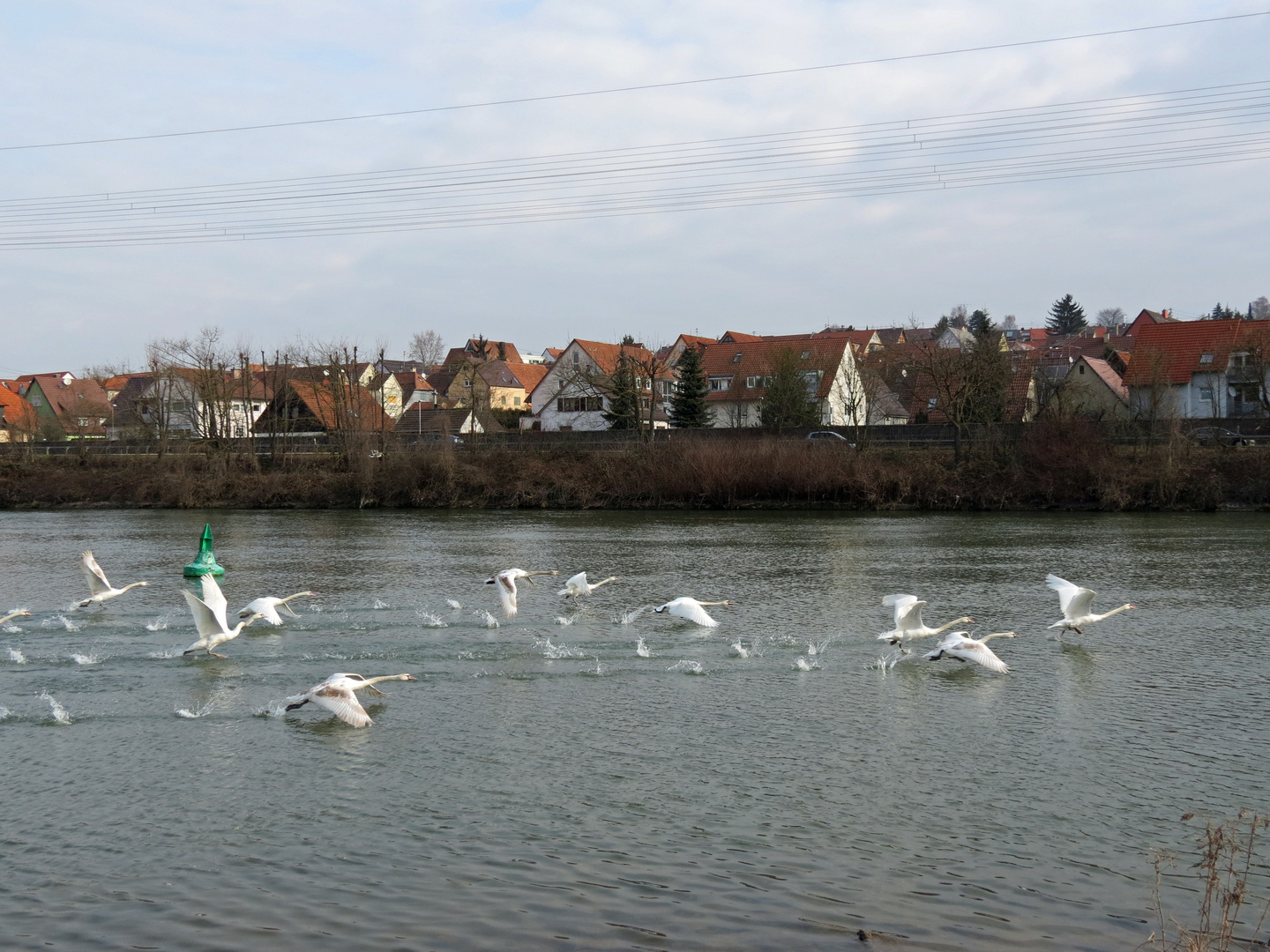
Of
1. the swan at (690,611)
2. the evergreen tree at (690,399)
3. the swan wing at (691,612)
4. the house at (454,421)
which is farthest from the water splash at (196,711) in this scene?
the house at (454,421)

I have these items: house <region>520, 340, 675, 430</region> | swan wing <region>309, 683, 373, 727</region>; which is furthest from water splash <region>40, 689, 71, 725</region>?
house <region>520, 340, 675, 430</region>

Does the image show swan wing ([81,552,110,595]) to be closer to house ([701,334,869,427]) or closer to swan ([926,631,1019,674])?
swan ([926,631,1019,674])

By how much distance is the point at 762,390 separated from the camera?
66812 millimetres

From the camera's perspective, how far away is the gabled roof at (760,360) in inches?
2589

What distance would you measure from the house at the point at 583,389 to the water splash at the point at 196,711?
51.6 metres

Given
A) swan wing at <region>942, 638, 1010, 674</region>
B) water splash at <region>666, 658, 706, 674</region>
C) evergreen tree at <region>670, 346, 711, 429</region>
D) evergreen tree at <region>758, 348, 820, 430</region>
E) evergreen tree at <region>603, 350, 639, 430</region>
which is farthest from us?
evergreen tree at <region>670, 346, 711, 429</region>

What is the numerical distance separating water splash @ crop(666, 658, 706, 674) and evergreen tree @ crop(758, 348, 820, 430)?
43.2m

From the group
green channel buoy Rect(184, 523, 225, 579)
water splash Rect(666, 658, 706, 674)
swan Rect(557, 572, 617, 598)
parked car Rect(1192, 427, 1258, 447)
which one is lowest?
water splash Rect(666, 658, 706, 674)

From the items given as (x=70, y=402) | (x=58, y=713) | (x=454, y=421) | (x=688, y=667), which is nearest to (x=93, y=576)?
(x=58, y=713)

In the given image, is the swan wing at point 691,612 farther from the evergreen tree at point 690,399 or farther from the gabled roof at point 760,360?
the gabled roof at point 760,360

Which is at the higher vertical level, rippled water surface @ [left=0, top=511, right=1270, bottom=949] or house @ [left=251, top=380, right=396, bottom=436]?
house @ [left=251, top=380, right=396, bottom=436]

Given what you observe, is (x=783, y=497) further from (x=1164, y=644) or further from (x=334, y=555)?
(x=1164, y=644)

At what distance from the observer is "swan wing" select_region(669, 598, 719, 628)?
53.7ft

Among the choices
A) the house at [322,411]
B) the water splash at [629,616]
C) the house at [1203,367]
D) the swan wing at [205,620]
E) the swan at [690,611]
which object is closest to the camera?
the swan wing at [205,620]
